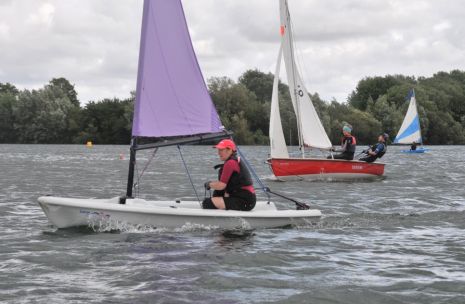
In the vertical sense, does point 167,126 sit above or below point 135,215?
above

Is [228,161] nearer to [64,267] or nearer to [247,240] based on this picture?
[247,240]

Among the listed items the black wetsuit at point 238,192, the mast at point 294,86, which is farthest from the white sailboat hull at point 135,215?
the mast at point 294,86

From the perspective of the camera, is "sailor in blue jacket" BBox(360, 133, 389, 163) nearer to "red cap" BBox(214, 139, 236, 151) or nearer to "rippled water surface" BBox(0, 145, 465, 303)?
"rippled water surface" BBox(0, 145, 465, 303)

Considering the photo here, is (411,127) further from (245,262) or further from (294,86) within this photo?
(245,262)

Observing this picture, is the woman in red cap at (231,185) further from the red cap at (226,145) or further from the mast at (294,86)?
the mast at (294,86)

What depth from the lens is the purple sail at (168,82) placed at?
36.8 feet

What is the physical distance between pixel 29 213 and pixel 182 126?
14.0 ft

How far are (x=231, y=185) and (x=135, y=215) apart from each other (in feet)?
5.39

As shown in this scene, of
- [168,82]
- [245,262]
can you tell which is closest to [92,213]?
A: [168,82]

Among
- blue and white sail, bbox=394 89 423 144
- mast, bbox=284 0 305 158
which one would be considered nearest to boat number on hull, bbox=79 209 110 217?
mast, bbox=284 0 305 158

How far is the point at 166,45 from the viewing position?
11.5 metres

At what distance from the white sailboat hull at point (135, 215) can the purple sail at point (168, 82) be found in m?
1.33

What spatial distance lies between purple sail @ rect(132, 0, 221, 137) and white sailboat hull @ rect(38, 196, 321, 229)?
1.33 m

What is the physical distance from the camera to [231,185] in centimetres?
1106
